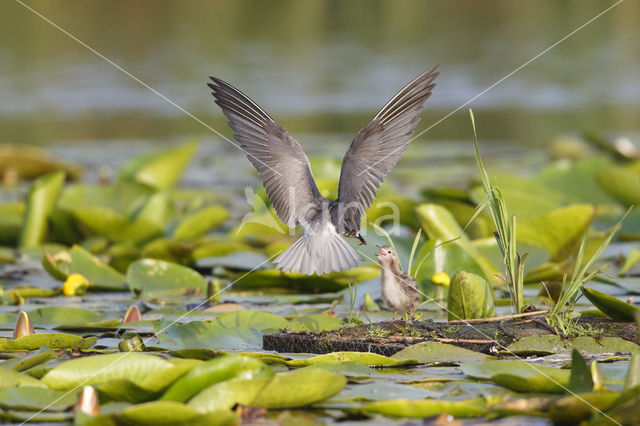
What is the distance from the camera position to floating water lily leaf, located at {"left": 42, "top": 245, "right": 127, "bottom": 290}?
496 centimetres

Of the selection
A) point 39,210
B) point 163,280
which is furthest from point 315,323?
point 39,210

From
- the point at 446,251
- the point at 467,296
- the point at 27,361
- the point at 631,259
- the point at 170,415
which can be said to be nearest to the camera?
the point at 170,415

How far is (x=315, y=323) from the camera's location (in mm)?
3828

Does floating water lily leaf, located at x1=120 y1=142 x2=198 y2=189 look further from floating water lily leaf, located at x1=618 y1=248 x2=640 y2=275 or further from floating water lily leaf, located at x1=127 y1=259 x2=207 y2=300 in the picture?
floating water lily leaf, located at x1=618 y1=248 x2=640 y2=275

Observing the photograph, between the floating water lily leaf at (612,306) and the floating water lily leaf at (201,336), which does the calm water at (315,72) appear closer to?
the floating water lily leaf at (612,306)

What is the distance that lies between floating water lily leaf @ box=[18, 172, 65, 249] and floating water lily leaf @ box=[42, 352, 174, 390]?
313 centimetres

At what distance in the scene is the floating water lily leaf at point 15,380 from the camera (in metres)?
2.88

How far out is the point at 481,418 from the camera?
8.66 feet

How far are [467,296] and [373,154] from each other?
0.71 m

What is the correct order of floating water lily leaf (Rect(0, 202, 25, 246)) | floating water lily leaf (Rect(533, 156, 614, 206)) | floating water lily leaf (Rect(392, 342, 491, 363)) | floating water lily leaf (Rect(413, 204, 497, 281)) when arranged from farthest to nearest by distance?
1. floating water lily leaf (Rect(533, 156, 614, 206))
2. floating water lily leaf (Rect(0, 202, 25, 246))
3. floating water lily leaf (Rect(413, 204, 497, 281))
4. floating water lily leaf (Rect(392, 342, 491, 363))

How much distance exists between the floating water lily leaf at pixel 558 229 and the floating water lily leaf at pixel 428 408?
2361 mm

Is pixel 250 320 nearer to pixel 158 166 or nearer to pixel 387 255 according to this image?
pixel 387 255

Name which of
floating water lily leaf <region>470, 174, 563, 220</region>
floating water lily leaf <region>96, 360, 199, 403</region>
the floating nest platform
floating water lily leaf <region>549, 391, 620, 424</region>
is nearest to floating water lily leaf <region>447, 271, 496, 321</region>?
the floating nest platform

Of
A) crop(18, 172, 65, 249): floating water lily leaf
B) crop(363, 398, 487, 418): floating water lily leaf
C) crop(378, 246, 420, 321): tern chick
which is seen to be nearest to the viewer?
crop(363, 398, 487, 418): floating water lily leaf
